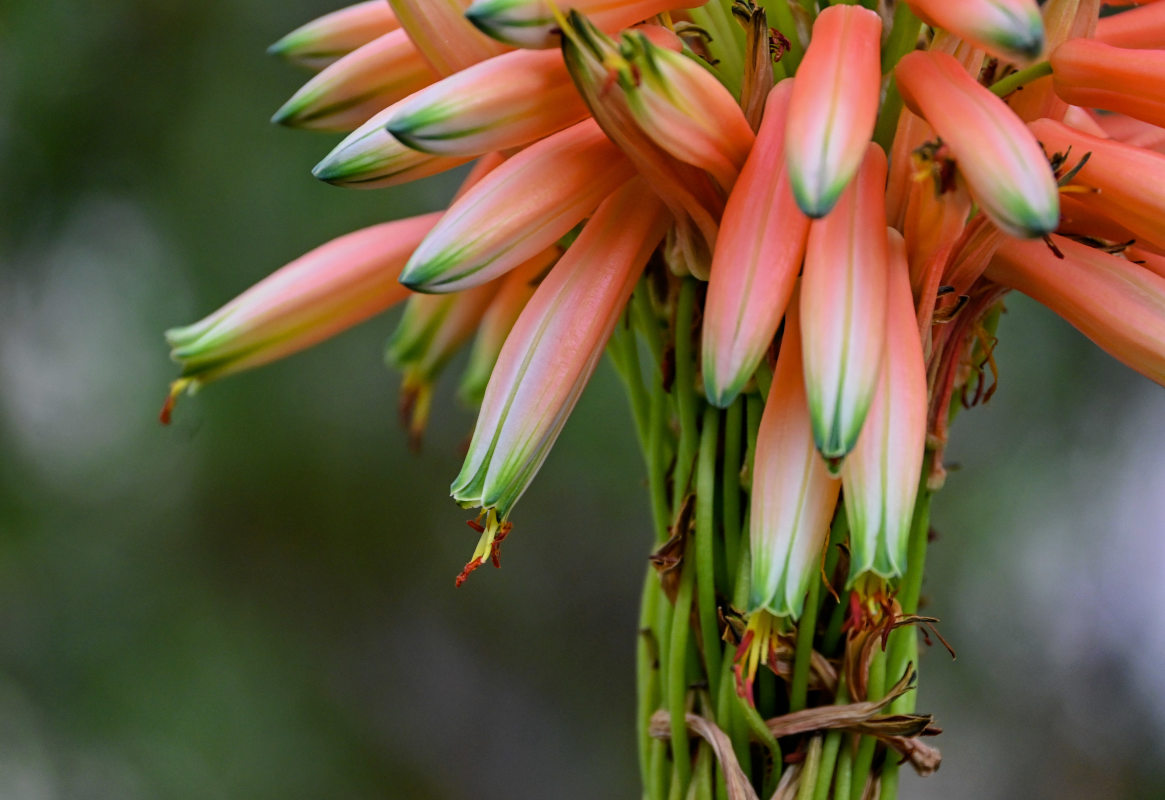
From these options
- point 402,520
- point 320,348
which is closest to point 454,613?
point 402,520

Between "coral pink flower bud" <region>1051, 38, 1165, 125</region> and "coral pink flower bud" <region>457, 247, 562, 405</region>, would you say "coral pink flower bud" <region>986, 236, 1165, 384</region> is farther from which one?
"coral pink flower bud" <region>457, 247, 562, 405</region>

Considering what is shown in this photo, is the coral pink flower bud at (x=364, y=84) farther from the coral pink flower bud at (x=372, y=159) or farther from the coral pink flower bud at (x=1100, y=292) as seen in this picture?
the coral pink flower bud at (x=1100, y=292)

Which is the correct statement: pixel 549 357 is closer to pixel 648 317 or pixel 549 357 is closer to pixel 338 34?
pixel 648 317

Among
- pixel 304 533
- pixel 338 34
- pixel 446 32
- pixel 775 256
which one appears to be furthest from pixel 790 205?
pixel 304 533

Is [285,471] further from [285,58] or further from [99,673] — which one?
[285,58]

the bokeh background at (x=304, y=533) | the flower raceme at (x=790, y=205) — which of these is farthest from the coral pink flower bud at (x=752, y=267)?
the bokeh background at (x=304, y=533)
